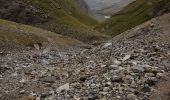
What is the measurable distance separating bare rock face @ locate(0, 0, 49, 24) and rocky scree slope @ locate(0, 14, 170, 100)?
218 feet

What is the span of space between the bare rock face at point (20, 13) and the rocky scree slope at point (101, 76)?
66.5 meters

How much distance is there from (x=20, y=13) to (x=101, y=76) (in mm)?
85710

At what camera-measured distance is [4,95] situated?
35.7 m

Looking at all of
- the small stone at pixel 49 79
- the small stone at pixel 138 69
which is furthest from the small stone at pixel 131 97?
the small stone at pixel 49 79

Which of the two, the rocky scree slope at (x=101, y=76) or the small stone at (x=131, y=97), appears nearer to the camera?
the small stone at (x=131, y=97)

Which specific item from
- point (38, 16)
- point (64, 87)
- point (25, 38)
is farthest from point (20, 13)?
point (64, 87)

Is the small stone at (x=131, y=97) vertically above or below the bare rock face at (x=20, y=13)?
below

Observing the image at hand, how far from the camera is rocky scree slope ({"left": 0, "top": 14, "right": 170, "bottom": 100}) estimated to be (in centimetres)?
3125

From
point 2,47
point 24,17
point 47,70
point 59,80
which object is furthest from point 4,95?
point 24,17

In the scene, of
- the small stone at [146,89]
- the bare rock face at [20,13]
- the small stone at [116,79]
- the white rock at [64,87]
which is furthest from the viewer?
the bare rock face at [20,13]

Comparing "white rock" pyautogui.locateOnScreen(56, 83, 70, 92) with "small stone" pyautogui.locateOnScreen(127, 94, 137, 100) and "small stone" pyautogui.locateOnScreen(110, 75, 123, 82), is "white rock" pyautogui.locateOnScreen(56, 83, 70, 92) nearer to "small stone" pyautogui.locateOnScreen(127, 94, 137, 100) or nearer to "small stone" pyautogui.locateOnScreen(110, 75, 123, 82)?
"small stone" pyautogui.locateOnScreen(110, 75, 123, 82)

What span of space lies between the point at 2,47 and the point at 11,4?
182 feet

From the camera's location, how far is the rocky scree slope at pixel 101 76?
103ft

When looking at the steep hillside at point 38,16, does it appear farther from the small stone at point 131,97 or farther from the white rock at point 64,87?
the small stone at point 131,97
